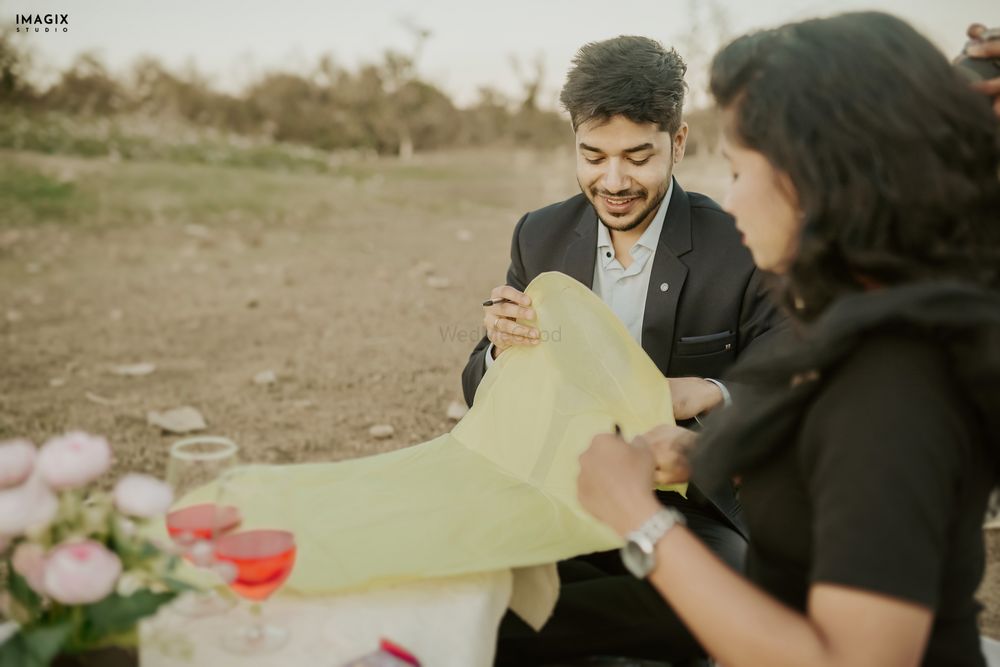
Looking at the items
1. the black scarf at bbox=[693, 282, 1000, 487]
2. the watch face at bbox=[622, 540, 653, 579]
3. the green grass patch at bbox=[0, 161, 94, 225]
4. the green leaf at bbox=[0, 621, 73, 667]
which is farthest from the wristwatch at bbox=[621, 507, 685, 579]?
the green grass patch at bbox=[0, 161, 94, 225]

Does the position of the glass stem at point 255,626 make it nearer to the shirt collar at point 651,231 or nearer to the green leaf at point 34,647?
the green leaf at point 34,647

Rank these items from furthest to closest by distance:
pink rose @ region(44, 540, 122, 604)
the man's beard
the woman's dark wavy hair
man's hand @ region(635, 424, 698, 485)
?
the man's beard < man's hand @ region(635, 424, 698, 485) < the woman's dark wavy hair < pink rose @ region(44, 540, 122, 604)

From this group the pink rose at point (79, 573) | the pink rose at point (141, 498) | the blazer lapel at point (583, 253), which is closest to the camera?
the pink rose at point (79, 573)

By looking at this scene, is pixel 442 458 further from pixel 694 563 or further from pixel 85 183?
pixel 85 183

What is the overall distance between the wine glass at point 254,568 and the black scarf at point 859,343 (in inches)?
27.9

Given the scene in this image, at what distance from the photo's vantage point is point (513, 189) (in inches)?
569

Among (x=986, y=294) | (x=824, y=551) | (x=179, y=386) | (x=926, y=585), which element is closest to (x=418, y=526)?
(x=824, y=551)

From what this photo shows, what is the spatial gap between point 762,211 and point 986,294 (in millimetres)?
356

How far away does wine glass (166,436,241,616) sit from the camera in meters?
1.28

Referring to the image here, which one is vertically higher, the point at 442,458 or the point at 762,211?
the point at 762,211

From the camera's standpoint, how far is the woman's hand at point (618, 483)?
1.37m

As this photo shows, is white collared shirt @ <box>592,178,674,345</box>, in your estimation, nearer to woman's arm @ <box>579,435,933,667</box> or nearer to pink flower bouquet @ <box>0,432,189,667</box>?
woman's arm @ <box>579,435,933,667</box>

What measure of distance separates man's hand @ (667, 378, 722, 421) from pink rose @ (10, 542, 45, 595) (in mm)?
1654

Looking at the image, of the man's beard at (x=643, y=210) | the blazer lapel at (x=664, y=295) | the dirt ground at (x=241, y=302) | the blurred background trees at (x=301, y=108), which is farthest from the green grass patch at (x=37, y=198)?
the blazer lapel at (x=664, y=295)
